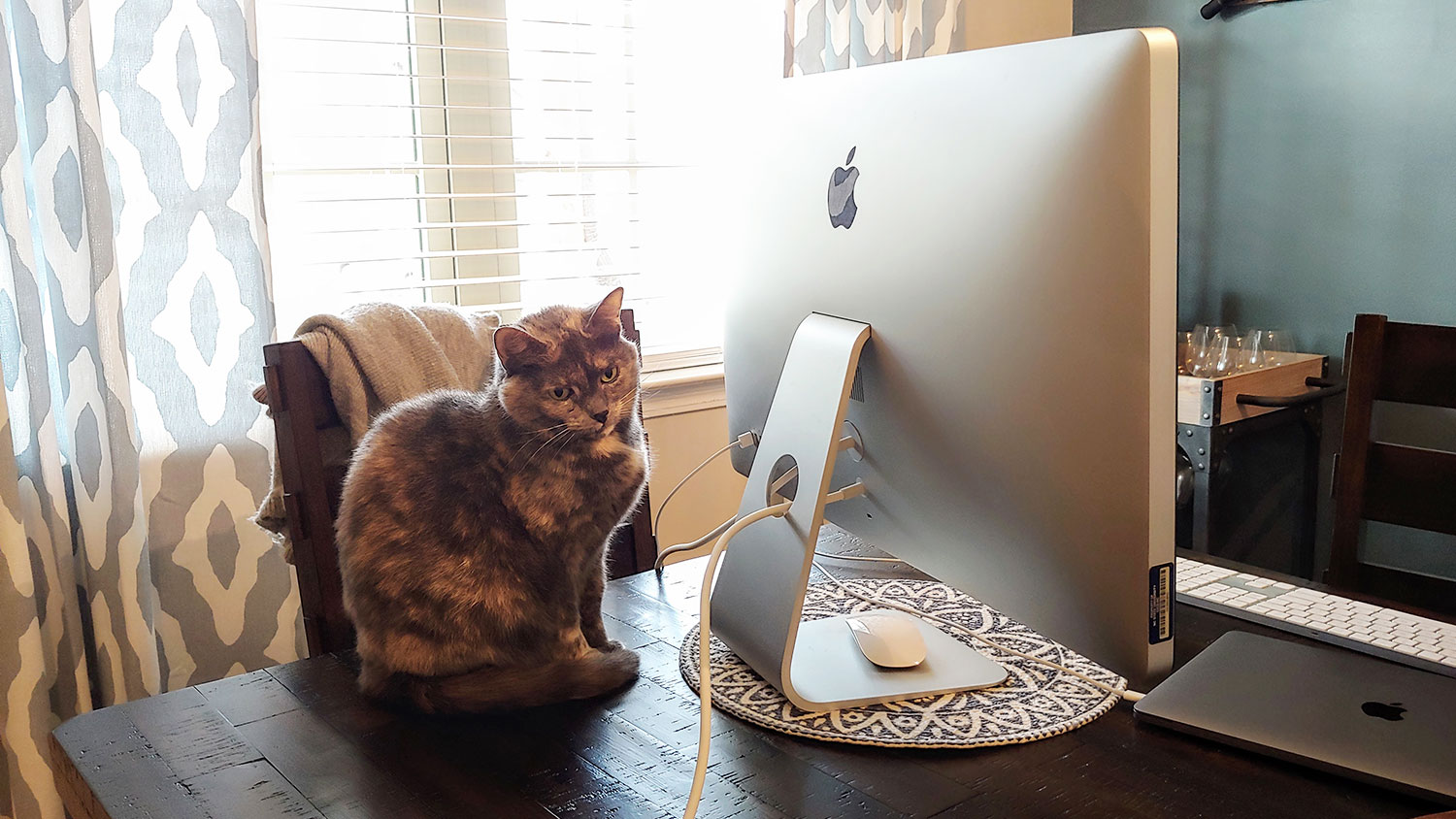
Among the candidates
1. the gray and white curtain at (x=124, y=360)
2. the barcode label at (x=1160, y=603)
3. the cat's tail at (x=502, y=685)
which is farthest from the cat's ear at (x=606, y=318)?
the gray and white curtain at (x=124, y=360)

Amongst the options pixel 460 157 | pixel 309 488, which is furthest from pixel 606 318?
pixel 460 157

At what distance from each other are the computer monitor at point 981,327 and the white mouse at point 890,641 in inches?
2.0

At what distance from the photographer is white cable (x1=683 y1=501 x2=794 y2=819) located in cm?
74

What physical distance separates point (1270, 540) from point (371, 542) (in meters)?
2.27

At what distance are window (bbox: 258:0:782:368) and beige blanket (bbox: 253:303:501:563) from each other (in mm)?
540

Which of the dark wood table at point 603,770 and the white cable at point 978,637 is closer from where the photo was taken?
the dark wood table at point 603,770

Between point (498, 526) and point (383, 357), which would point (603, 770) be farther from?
point (383, 357)

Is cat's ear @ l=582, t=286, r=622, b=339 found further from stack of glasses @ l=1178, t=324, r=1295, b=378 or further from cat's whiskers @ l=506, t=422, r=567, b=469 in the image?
stack of glasses @ l=1178, t=324, r=1295, b=378

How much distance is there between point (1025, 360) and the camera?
0.70 metres

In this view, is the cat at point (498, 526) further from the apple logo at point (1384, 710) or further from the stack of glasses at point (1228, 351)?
the stack of glasses at point (1228, 351)

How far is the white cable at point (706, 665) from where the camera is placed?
0.74 meters

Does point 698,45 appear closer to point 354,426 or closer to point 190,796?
point 354,426

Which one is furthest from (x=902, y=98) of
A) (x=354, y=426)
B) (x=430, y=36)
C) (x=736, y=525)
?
(x=430, y=36)

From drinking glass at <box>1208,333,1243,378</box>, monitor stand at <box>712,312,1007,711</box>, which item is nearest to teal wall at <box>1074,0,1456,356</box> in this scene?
drinking glass at <box>1208,333,1243,378</box>
